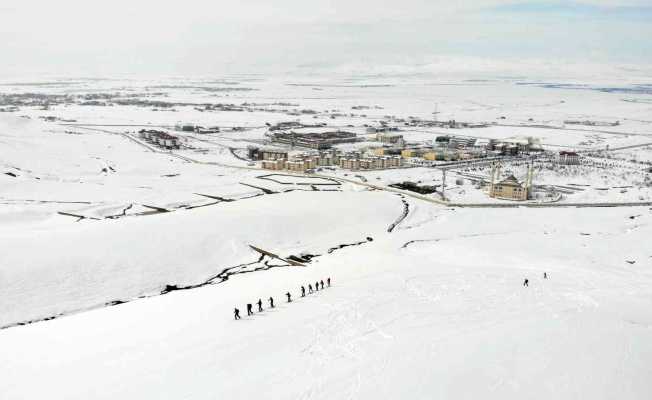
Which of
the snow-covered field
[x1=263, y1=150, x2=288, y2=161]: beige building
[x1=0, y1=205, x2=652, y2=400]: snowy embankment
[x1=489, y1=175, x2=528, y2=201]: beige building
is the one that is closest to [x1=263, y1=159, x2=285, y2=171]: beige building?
[x1=263, y1=150, x2=288, y2=161]: beige building

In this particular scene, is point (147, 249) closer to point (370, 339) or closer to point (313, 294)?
point (313, 294)

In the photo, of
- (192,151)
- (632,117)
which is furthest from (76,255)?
(632,117)

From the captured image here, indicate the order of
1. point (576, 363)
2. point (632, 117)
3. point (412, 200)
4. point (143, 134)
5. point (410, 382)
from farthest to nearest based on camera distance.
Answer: point (632, 117) < point (143, 134) < point (412, 200) < point (576, 363) < point (410, 382)

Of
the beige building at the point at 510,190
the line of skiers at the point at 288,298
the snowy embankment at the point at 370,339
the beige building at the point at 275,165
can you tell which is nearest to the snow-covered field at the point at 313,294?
the snowy embankment at the point at 370,339

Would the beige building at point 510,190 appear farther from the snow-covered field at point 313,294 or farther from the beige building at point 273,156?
the beige building at point 273,156

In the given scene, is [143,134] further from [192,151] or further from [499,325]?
[499,325]

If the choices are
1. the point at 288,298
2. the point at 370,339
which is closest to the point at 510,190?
the point at 288,298
